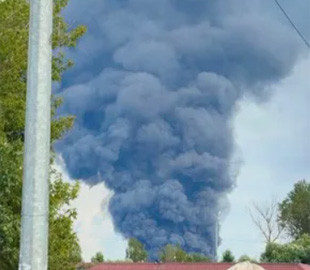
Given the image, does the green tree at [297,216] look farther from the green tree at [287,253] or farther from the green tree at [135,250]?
the green tree at [287,253]

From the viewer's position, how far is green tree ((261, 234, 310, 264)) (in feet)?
187

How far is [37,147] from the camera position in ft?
14.7

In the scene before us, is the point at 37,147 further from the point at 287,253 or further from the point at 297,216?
the point at 297,216

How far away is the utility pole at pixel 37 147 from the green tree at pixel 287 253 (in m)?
52.4

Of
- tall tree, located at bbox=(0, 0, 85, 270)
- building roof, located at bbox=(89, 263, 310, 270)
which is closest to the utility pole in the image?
tall tree, located at bbox=(0, 0, 85, 270)

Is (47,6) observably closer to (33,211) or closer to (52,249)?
(33,211)

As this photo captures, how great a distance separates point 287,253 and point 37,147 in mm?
55060

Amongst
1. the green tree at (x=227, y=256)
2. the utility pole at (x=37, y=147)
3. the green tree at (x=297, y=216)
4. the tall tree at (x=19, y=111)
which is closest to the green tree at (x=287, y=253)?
the green tree at (x=227, y=256)

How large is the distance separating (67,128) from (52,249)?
3247 millimetres

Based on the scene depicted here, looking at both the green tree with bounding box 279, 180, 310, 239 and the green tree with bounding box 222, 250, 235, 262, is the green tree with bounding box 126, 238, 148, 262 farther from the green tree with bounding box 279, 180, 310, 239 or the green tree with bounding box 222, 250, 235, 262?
the green tree with bounding box 222, 250, 235, 262

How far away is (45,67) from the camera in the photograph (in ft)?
15.1

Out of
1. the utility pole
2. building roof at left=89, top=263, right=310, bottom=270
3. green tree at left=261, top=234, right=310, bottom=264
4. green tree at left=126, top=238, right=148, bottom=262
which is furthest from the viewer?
green tree at left=126, top=238, right=148, bottom=262

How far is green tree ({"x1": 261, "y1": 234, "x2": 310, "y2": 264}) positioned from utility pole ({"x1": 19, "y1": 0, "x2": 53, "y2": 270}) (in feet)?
172

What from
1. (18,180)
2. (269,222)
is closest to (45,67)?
(18,180)
